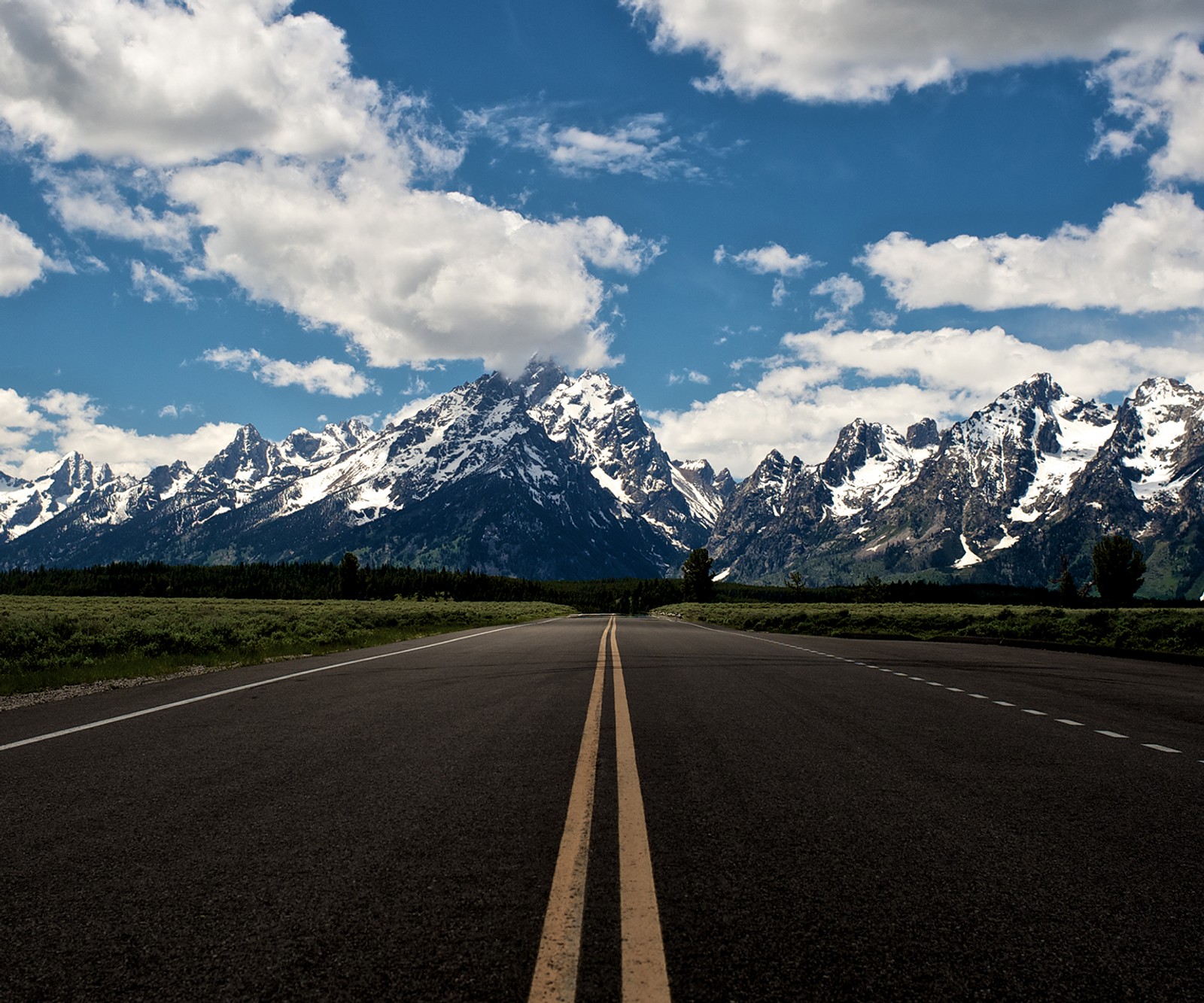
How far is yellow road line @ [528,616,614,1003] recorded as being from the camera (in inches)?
118

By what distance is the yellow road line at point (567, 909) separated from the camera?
9.82 feet

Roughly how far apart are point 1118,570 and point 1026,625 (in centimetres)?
11563

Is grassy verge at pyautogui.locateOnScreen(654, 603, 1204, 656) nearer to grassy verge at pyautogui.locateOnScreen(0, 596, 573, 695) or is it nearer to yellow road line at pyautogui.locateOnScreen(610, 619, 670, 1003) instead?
yellow road line at pyautogui.locateOnScreen(610, 619, 670, 1003)

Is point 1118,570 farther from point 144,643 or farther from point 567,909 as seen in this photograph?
point 567,909

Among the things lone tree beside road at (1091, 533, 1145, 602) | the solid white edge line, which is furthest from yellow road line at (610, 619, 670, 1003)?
lone tree beside road at (1091, 533, 1145, 602)

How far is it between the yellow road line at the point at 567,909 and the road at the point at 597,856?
0.7 inches

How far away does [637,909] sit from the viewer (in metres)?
3.71

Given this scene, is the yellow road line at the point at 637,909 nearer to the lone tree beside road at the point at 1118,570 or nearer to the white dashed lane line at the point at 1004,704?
the white dashed lane line at the point at 1004,704

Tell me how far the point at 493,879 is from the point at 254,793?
2.76 meters

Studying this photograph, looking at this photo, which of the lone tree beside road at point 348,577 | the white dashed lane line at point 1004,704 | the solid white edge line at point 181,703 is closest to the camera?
the solid white edge line at point 181,703

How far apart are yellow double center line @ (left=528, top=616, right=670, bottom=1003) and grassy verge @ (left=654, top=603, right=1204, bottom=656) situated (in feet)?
68.9

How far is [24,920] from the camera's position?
3.62m

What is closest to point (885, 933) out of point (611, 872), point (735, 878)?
point (735, 878)

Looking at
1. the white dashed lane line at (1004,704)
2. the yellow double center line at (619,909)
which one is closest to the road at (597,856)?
the yellow double center line at (619,909)
